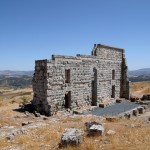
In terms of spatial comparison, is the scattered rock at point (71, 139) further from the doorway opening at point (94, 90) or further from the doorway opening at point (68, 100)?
the doorway opening at point (94, 90)

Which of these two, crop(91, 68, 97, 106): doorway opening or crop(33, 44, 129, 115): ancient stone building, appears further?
crop(91, 68, 97, 106): doorway opening

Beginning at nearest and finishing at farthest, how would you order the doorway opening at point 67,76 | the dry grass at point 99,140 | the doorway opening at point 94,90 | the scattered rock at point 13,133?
the dry grass at point 99,140, the scattered rock at point 13,133, the doorway opening at point 67,76, the doorway opening at point 94,90

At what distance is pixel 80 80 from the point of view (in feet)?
86.7

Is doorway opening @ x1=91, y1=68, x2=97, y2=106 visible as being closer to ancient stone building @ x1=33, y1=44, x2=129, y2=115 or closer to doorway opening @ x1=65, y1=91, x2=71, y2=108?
ancient stone building @ x1=33, y1=44, x2=129, y2=115

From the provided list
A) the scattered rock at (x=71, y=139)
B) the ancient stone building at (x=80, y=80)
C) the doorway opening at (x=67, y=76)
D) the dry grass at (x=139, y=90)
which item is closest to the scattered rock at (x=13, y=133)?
the scattered rock at (x=71, y=139)

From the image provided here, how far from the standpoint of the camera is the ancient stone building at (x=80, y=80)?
75.8ft

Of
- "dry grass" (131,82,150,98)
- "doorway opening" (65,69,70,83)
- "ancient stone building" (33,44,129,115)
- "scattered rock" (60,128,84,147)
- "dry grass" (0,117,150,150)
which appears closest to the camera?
"dry grass" (0,117,150,150)

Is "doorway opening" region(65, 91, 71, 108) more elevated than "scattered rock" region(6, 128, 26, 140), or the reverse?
"doorway opening" region(65, 91, 71, 108)

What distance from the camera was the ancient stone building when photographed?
909 inches

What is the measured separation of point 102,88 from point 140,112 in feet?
20.4

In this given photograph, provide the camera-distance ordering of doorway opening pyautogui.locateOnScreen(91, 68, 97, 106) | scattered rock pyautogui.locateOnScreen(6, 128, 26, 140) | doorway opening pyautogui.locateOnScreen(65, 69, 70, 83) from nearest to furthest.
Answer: scattered rock pyautogui.locateOnScreen(6, 128, 26, 140)
doorway opening pyautogui.locateOnScreen(65, 69, 70, 83)
doorway opening pyautogui.locateOnScreen(91, 68, 97, 106)

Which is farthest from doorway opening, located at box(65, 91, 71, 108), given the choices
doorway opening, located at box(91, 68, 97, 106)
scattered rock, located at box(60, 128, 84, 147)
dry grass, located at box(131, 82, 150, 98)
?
dry grass, located at box(131, 82, 150, 98)

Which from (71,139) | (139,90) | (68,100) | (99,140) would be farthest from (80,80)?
(139,90)

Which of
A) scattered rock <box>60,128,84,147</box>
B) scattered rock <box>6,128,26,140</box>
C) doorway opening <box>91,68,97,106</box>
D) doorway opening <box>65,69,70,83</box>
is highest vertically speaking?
doorway opening <box>65,69,70,83</box>
